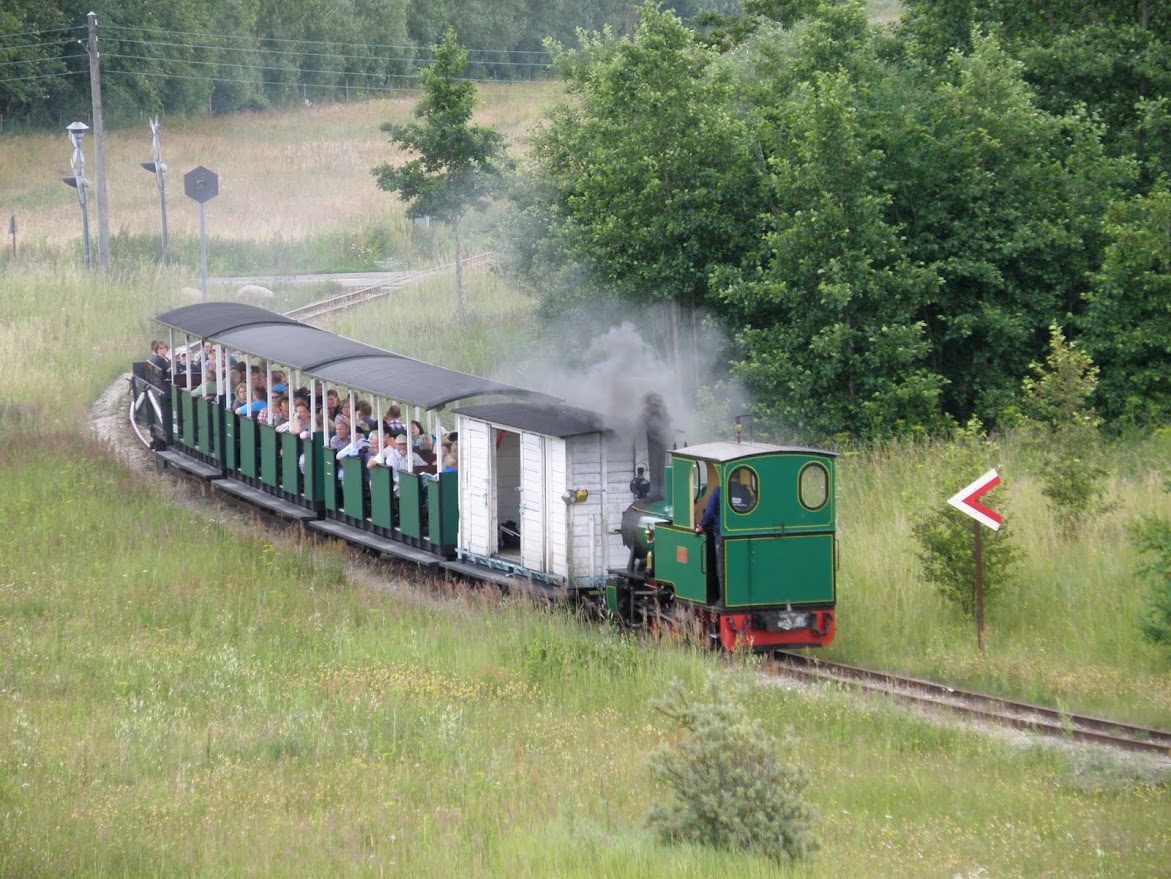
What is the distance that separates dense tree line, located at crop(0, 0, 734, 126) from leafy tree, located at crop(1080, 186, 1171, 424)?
38.2 metres

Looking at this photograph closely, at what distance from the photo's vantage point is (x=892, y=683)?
12.6m

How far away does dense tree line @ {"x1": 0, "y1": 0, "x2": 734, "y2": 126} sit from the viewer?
64250mm

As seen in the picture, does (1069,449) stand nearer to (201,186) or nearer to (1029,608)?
(1029,608)

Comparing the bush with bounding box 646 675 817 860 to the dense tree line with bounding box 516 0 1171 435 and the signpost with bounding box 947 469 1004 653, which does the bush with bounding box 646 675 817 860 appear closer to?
the signpost with bounding box 947 469 1004 653

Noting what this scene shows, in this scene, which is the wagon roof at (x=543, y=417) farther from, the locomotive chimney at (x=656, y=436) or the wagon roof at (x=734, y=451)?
the wagon roof at (x=734, y=451)

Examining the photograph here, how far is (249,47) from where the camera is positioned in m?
72.8

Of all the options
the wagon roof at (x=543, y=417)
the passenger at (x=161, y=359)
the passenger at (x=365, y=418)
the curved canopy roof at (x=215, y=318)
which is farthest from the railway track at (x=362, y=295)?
the wagon roof at (x=543, y=417)

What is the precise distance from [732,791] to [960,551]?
260 inches

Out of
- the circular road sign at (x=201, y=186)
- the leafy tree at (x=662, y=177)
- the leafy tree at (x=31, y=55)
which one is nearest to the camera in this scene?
the leafy tree at (x=662, y=177)

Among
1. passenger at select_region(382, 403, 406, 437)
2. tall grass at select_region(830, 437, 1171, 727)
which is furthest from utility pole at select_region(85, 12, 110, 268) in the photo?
tall grass at select_region(830, 437, 1171, 727)

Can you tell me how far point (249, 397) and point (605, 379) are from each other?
719 cm

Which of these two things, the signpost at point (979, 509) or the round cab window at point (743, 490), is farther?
the signpost at point (979, 509)

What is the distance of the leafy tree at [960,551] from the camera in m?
13.9

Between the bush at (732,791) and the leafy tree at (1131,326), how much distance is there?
1347 centimetres
